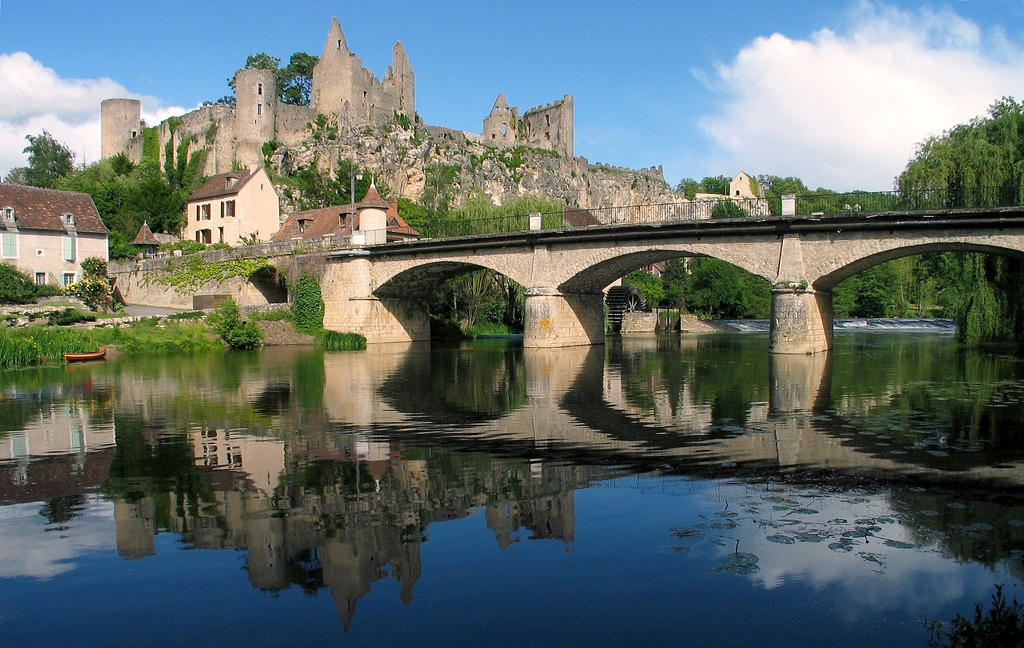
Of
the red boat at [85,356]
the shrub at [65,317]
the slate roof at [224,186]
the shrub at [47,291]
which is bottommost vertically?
the red boat at [85,356]

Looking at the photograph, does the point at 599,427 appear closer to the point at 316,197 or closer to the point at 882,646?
the point at 882,646

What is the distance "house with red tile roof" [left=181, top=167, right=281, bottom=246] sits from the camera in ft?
196

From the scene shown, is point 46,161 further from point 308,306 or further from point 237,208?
point 308,306

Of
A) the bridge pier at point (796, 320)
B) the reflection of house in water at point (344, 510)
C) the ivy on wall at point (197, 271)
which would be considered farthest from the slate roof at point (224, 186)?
the reflection of house in water at point (344, 510)

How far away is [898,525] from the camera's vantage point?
25.5 ft

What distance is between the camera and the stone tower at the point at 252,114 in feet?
231

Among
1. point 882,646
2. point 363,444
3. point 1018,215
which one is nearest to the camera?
point 882,646

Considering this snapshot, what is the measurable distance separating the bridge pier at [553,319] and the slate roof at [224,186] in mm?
31581

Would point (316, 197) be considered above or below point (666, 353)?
above

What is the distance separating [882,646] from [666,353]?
30687mm

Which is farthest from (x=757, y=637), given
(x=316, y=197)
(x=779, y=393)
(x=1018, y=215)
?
(x=316, y=197)

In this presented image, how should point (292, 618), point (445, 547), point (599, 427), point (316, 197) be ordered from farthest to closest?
point (316, 197), point (599, 427), point (445, 547), point (292, 618)

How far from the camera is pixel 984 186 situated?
95.2 feet

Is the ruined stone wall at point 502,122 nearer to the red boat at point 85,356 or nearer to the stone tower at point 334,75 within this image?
the stone tower at point 334,75
